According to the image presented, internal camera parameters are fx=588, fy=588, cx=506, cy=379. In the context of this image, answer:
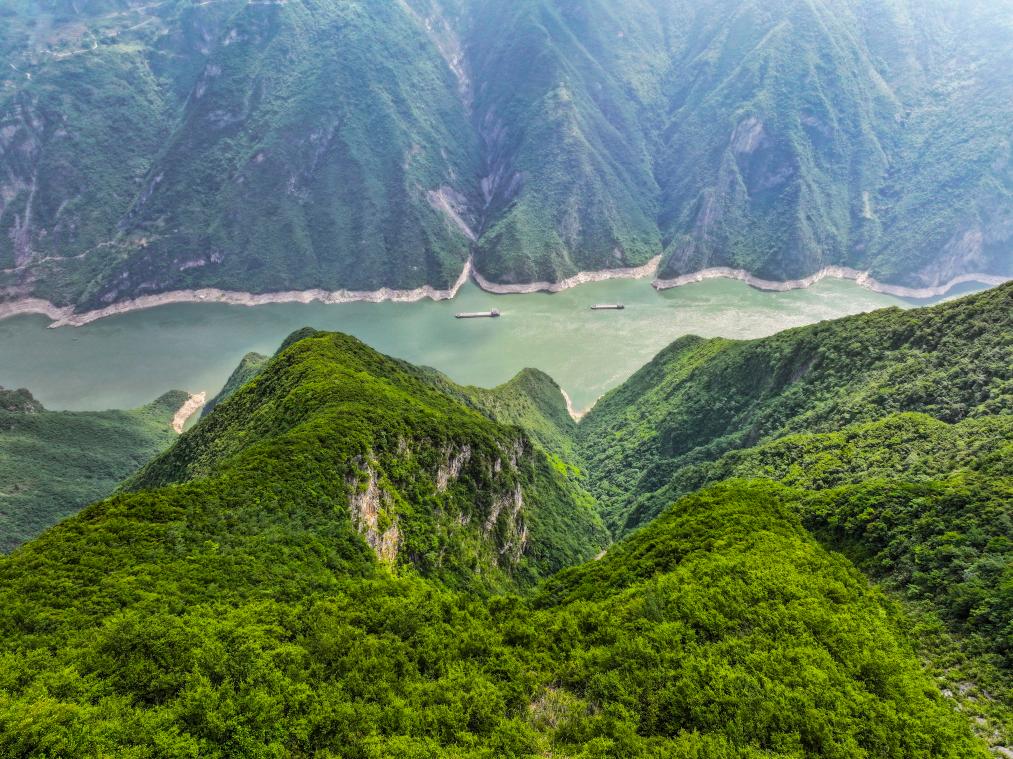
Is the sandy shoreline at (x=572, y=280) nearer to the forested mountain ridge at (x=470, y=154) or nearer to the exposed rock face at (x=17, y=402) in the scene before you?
the forested mountain ridge at (x=470, y=154)

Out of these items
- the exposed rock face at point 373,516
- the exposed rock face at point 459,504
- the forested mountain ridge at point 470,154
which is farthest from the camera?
the forested mountain ridge at point 470,154

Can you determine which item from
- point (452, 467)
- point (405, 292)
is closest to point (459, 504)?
point (452, 467)

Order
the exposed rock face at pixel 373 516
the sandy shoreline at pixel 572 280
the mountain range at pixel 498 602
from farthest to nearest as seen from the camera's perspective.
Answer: the sandy shoreline at pixel 572 280 < the exposed rock face at pixel 373 516 < the mountain range at pixel 498 602

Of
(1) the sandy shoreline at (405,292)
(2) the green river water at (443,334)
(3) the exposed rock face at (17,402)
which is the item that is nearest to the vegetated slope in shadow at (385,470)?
(2) the green river water at (443,334)

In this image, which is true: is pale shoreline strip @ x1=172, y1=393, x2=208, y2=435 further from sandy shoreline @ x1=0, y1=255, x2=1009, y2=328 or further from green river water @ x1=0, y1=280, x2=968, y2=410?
sandy shoreline @ x1=0, y1=255, x2=1009, y2=328

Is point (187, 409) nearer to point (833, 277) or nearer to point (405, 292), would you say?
point (405, 292)

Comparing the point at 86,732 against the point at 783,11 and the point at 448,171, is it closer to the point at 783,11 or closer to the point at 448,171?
the point at 448,171
